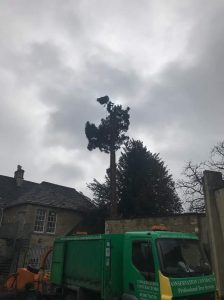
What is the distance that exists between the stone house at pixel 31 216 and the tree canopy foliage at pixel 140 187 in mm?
2954

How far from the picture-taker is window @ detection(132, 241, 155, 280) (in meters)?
7.91

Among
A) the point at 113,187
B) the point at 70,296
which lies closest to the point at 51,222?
the point at 113,187

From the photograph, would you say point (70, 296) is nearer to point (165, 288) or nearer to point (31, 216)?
point (165, 288)

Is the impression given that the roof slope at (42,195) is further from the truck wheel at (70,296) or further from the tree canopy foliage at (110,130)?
the truck wheel at (70,296)

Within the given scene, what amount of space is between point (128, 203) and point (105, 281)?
70.3 feet

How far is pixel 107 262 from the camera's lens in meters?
8.91

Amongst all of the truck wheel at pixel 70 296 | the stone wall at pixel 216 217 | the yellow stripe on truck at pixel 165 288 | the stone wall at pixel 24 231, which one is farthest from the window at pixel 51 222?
the yellow stripe on truck at pixel 165 288

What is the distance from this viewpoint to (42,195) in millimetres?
28672

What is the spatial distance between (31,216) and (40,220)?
0.99 m

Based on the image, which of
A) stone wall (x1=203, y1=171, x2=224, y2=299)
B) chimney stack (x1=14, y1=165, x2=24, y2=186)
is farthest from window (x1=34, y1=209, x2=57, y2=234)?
stone wall (x1=203, y1=171, x2=224, y2=299)

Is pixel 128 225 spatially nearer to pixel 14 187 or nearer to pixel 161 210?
pixel 161 210

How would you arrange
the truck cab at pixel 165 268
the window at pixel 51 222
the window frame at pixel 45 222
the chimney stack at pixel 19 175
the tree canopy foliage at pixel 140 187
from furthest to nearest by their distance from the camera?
1. the chimney stack at pixel 19 175
2. the tree canopy foliage at pixel 140 187
3. the window at pixel 51 222
4. the window frame at pixel 45 222
5. the truck cab at pixel 165 268

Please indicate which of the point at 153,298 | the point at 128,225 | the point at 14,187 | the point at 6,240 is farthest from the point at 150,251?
the point at 14,187

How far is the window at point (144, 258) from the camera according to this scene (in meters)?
7.91
